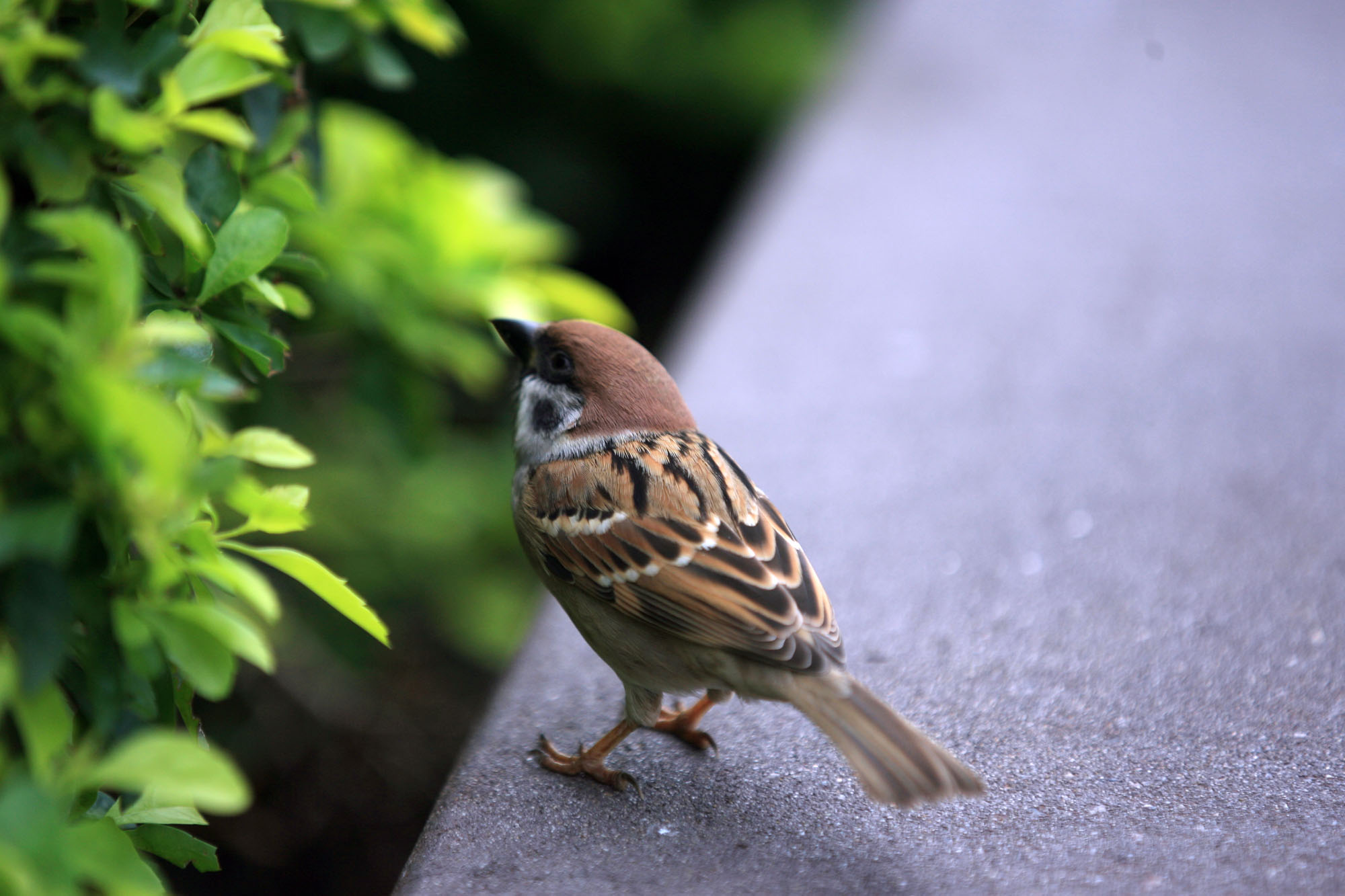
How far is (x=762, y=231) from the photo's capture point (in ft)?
12.4

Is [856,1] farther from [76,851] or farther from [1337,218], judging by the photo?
[76,851]

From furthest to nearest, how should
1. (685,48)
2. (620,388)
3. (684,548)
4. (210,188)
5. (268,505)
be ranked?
(685,48) → (620,388) → (684,548) → (210,188) → (268,505)

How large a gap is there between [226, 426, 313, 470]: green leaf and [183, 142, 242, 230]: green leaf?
1.20ft

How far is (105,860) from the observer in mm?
1022

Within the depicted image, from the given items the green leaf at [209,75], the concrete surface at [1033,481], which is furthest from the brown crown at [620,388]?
the green leaf at [209,75]

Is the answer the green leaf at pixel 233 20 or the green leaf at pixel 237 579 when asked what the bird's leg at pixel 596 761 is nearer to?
the green leaf at pixel 237 579

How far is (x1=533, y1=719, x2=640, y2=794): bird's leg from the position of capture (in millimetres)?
1838

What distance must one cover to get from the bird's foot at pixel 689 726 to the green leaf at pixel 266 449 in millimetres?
822

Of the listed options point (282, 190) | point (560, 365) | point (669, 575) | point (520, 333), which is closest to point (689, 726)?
point (669, 575)

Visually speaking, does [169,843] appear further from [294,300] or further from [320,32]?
[320,32]

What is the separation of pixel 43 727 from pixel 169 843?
15.6 inches

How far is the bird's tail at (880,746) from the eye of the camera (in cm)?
152

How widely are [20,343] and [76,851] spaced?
1.48ft

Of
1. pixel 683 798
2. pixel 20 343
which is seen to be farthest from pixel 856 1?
pixel 20 343
